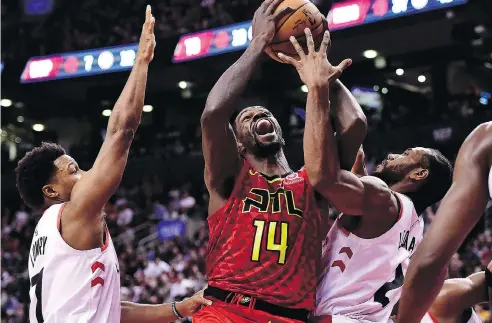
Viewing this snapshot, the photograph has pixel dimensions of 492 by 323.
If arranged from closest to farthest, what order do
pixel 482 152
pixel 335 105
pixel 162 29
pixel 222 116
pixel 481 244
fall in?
1. pixel 482 152
2. pixel 222 116
3. pixel 335 105
4. pixel 481 244
5. pixel 162 29

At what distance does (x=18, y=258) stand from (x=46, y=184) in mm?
14250

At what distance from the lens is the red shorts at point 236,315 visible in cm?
360

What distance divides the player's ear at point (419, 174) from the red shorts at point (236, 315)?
119 centimetres

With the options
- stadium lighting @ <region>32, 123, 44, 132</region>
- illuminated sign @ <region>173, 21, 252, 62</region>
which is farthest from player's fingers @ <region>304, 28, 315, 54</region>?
stadium lighting @ <region>32, 123, 44, 132</region>

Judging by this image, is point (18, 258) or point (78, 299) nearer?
point (78, 299)

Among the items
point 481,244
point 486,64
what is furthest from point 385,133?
point 481,244

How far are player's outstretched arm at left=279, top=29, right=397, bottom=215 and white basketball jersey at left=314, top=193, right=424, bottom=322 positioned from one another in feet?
1.37

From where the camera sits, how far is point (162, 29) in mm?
19859

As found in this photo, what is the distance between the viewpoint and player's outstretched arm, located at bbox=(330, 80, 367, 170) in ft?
12.3

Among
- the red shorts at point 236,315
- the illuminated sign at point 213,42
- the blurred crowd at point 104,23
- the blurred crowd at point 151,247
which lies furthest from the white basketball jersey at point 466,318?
the blurred crowd at point 104,23

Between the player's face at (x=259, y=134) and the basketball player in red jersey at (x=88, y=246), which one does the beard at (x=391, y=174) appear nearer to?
the player's face at (x=259, y=134)

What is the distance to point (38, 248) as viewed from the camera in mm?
3830

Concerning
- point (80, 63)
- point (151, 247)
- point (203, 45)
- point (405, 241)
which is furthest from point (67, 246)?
point (80, 63)

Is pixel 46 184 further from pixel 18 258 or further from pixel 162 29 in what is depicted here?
pixel 162 29
